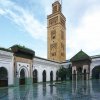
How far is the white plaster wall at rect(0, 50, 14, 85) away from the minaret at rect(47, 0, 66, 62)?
27.4m

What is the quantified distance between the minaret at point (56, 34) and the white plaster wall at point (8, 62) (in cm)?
2743

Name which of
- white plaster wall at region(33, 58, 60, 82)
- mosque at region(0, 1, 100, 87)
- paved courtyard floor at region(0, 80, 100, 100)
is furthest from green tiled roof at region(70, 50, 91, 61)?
paved courtyard floor at region(0, 80, 100, 100)

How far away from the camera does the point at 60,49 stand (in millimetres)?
51094

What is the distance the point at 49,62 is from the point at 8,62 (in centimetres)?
1288

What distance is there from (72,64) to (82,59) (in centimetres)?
281

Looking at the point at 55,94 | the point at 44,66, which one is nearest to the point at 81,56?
the point at 44,66

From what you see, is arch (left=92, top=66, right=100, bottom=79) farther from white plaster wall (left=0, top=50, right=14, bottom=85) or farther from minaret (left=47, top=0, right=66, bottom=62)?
white plaster wall (left=0, top=50, right=14, bottom=85)

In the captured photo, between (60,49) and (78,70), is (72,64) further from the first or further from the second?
(60,49)

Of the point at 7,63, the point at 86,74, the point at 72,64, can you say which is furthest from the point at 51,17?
the point at 7,63

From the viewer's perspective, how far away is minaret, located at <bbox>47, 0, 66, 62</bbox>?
5116cm

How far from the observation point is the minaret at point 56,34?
5116 centimetres

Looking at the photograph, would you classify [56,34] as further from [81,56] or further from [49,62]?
[49,62]

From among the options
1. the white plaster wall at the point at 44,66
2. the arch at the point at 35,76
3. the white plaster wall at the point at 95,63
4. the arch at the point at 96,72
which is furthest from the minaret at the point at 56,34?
the arch at the point at 35,76

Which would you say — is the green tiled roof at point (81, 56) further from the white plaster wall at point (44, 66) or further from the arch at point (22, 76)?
the arch at point (22, 76)
